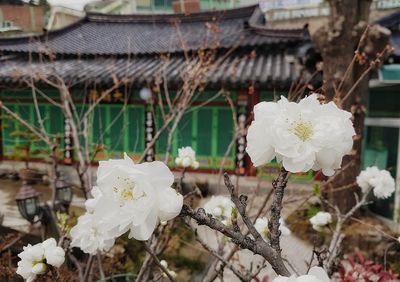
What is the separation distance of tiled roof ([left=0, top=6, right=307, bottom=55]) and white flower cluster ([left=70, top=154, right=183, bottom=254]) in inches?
401

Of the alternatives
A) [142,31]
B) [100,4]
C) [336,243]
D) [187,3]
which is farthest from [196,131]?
[100,4]

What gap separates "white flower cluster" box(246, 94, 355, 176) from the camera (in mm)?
902

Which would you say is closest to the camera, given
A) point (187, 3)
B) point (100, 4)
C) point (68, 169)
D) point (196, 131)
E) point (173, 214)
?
point (173, 214)

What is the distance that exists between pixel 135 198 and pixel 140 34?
14.1 metres

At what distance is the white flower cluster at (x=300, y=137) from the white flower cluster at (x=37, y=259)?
93 centimetres

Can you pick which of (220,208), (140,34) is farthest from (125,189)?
(140,34)

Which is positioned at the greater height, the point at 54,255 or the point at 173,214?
the point at 173,214

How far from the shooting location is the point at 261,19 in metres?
14.0

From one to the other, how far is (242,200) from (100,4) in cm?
2310

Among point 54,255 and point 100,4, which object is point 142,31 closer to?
point 100,4

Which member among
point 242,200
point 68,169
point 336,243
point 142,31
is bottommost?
point 68,169

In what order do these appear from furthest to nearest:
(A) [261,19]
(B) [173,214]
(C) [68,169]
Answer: (A) [261,19] < (C) [68,169] < (B) [173,214]

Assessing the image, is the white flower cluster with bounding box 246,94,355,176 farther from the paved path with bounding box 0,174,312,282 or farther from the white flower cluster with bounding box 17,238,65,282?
the paved path with bounding box 0,174,312,282

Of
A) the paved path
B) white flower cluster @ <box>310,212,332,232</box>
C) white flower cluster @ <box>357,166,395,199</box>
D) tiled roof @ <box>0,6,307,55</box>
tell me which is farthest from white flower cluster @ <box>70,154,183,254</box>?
tiled roof @ <box>0,6,307,55</box>
